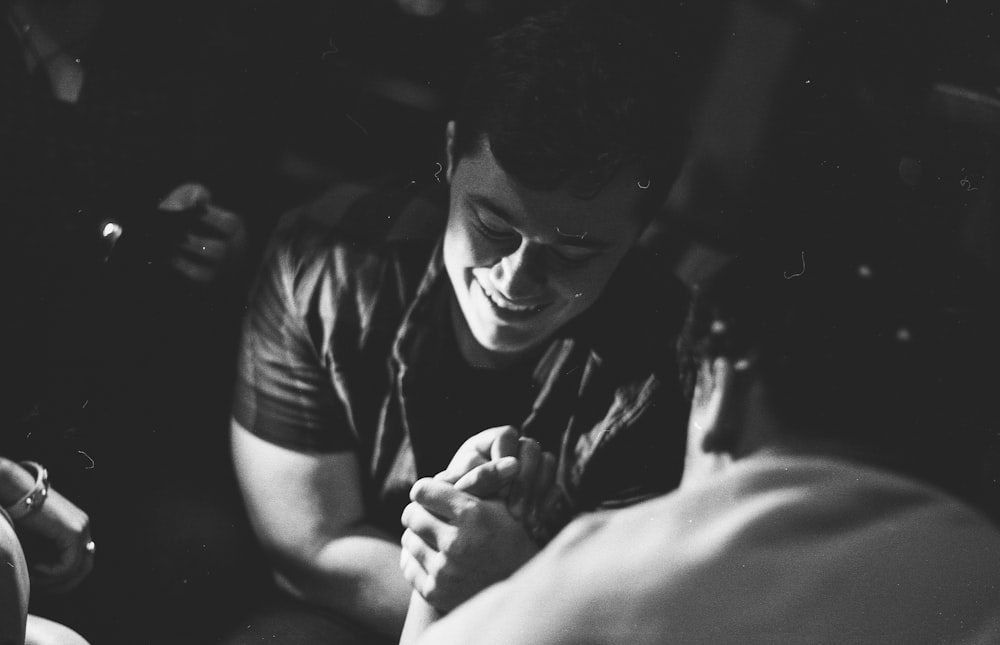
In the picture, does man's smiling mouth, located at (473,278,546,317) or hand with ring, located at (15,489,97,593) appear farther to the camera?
hand with ring, located at (15,489,97,593)

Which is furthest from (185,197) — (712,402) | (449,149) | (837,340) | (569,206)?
(837,340)

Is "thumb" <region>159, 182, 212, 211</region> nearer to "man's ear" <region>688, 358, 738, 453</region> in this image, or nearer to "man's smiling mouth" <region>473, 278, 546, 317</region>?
"man's smiling mouth" <region>473, 278, 546, 317</region>

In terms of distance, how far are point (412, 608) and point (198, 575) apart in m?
0.28

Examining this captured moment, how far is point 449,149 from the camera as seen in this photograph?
1116 millimetres

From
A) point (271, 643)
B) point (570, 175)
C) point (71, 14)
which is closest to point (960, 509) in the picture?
point (570, 175)

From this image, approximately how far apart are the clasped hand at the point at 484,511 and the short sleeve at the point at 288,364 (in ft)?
0.45

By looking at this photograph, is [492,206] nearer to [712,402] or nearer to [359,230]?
[359,230]

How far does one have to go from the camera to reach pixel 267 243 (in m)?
1.18

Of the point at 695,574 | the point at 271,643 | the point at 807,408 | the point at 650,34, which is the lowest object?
the point at 271,643

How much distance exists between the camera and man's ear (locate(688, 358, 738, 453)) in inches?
43.1

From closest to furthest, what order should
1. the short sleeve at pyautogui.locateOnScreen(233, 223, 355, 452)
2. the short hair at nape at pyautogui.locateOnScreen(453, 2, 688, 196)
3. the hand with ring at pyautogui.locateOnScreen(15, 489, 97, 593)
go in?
the short hair at nape at pyautogui.locateOnScreen(453, 2, 688, 196) < the short sleeve at pyautogui.locateOnScreen(233, 223, 355, 452) < the hand with ring at pyautogui.locateOnScreen(15, 489, 97, 593)

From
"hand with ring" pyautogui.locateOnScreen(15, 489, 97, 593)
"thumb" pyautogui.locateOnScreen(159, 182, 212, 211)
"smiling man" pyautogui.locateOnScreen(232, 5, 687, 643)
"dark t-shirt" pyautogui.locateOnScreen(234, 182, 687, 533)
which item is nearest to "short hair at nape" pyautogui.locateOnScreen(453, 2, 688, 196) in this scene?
"smiling man" pyautogui.locateOnScreen(232, 5, 687, 643)

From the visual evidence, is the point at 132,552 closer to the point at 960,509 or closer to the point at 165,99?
the point at 165,99

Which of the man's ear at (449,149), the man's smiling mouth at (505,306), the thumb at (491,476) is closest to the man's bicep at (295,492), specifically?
the thumb at (491,476)
